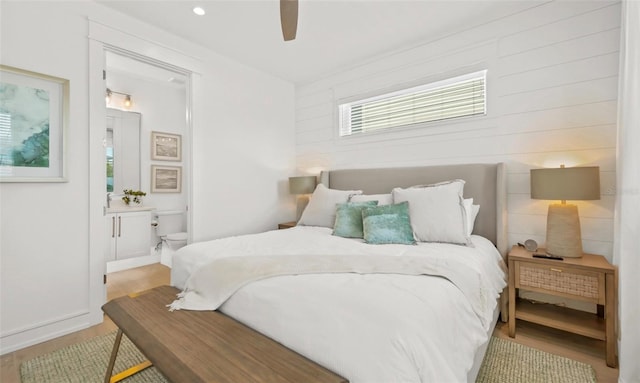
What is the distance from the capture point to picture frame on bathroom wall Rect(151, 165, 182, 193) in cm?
471

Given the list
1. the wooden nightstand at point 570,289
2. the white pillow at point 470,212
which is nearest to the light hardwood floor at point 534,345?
the wooden nightstand at point 570,289

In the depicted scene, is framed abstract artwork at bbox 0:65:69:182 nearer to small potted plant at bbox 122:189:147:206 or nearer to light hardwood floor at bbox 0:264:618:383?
light hardwood floor at bbox 0:264:618:383

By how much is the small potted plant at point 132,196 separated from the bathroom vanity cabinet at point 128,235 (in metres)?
0.32

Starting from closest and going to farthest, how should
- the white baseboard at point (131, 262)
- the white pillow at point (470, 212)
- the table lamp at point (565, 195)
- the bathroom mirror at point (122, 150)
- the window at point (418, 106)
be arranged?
the table lamp at point (565, 195) → the white pillow at point (470, 212) → the window at point (418, 106) → the white baseboard at point (131, 262) → the bathroom mirror at point (122, 150)

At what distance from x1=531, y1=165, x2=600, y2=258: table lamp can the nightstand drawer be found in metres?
0.16

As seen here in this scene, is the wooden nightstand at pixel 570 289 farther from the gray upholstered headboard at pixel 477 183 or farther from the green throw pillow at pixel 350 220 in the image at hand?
the green throw pillow at pixel 350 220

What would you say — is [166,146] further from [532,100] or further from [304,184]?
[532,100]

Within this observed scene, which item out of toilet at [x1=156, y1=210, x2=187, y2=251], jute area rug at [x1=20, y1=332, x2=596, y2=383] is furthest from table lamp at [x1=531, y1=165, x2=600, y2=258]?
toilet at [x1=156, y1=210, x2=187, y2=251]

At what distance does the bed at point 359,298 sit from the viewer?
102 centimetres

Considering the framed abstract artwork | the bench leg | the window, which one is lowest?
the bench leg

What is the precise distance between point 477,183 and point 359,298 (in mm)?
2124

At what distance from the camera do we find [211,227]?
3.39 meters

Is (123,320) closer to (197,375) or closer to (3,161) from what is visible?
(197,375)

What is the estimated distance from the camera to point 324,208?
319 cm
